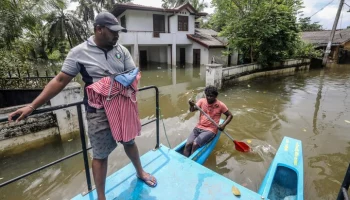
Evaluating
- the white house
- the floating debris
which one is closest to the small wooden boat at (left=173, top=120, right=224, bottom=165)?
the floating debris

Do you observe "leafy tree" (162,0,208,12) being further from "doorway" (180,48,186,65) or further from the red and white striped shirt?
the red and white striped shirt

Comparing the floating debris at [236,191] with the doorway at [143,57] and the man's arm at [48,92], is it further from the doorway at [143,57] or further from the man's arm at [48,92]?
the doorway at [143,57]

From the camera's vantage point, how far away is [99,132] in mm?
1686

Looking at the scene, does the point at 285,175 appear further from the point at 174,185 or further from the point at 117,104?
the point at 117,104

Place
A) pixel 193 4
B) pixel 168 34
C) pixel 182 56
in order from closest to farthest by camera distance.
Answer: pixel 168 34 < pixel 182 56 < pixel 193 4

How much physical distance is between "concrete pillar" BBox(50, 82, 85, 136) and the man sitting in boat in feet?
8.88

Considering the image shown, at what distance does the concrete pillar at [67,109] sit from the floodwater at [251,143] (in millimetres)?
317

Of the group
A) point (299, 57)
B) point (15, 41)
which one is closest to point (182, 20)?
point (299, 57)

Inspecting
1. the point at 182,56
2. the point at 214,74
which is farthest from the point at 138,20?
the point at 214,74

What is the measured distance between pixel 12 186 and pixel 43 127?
4.48 ft

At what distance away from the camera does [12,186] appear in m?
3.27

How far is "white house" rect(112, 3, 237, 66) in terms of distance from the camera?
15.2 m

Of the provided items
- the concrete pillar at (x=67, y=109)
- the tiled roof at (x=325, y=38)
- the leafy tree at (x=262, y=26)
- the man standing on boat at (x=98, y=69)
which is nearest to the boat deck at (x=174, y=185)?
the man standing on boat at (x=98, y=69)

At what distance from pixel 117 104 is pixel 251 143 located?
375 cm
